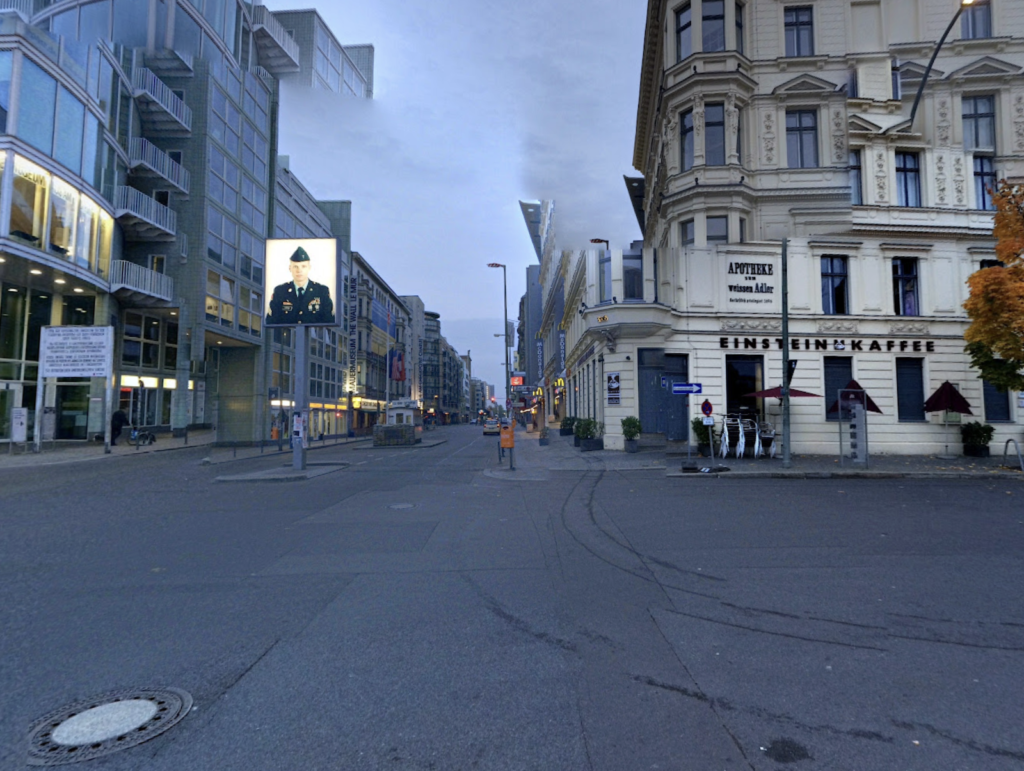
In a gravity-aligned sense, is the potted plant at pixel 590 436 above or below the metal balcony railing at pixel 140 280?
below

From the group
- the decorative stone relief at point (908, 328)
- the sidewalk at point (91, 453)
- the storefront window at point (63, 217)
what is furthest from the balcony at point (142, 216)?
the decorative stone relief at point (908, 328)

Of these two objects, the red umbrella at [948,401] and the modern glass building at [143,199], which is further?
the modern glass building at [143,199]

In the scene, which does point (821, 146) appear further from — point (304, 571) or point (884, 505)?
point (304, 571)

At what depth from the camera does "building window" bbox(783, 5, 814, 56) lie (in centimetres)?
2042

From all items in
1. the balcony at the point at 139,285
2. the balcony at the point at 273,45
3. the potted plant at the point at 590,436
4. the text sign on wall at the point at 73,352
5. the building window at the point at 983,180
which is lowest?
the potted plant at the point at 590,436

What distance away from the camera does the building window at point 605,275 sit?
80.9ft

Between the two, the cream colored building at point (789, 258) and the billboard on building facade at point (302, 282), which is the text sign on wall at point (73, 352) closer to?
the billboard on building facade at point (302, 282)

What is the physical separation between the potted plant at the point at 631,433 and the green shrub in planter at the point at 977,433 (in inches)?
465

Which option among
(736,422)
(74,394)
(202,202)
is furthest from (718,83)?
(74,394)

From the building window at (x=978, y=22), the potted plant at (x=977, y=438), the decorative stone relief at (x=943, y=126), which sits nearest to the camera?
the building window at (x=978, y=22)

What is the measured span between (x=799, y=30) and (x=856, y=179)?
18.1ft

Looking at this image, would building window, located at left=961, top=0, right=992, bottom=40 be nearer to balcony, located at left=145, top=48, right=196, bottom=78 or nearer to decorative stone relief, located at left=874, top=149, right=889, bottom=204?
decorative stone relief, located at left=874, top=149, right=889, bottom=204

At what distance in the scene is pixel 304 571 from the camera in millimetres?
6430

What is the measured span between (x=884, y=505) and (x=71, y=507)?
49.2ft
